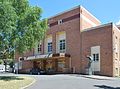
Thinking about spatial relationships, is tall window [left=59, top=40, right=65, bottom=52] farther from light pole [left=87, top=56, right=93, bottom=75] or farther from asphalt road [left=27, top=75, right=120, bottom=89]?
asphalt road [left=27, top=75, right=120, bottom=89]

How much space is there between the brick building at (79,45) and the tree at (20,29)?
17.2 metres

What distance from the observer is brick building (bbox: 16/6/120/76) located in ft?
147

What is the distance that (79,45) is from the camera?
49844 millimetres

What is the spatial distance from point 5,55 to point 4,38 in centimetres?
313

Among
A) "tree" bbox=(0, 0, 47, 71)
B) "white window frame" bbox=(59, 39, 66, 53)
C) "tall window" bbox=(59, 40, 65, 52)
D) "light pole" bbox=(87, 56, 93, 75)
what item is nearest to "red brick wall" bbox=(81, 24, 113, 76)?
"light pole" bbox=(87, 56, 93, 75)

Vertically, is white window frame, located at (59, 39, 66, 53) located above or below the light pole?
above

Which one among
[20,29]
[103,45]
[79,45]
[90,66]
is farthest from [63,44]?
[20,29]

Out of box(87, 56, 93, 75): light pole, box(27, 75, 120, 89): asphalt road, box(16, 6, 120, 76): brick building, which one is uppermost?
box(16, 6, 120, 76): brick building

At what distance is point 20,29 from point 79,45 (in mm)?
22428

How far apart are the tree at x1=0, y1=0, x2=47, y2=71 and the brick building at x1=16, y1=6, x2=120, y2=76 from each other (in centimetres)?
1718

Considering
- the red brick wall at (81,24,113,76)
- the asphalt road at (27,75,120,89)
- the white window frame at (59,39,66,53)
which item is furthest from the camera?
the white window frame at (59,39,66,53)

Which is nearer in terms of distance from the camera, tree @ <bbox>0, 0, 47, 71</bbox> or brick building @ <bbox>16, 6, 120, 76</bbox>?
tree @ <bbox>0, 0, 47, 71</bbox>

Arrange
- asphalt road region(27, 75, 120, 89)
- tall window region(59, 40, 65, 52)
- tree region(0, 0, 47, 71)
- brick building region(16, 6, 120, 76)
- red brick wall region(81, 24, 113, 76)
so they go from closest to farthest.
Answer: asphalt road region(27, 75, 120, 89) < tree region(0, 0, 47, 71) < red brick wall region(81, 24, 113, 76) < brick building region(16, 6, 120, 76) < tall window region(59, 40, 65, 52)

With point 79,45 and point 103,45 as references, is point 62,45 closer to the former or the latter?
point 79,45
